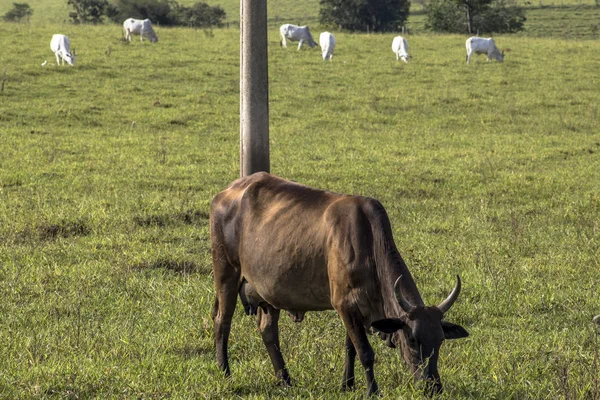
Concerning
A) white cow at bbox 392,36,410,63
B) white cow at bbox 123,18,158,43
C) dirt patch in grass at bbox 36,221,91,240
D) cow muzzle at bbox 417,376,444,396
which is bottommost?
dirt patch in grass at bbox 36,221,91,240

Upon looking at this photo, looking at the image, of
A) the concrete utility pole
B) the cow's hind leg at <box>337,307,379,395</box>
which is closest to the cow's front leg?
the cow's hind leg at <box>337,307,379,395</box>

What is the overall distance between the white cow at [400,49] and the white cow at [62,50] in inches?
424

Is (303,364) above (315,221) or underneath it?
underneath

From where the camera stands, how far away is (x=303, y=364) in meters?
5.52

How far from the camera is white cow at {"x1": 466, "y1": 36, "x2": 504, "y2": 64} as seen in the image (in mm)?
30062

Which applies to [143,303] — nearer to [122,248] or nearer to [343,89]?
[122,248]

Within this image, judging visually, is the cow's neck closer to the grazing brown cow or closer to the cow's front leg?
the grazing brown cow

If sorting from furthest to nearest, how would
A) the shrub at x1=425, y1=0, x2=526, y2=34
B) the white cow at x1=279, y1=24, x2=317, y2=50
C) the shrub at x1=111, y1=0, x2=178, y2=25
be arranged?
the shrub at x1=425, y1=0, x2=526, y2=34 < the shrub at x1=111, y1=0, x2=178, y2=25 < the white cow at x1=279, y1=24, x2=317, y2=50

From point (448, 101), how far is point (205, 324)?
1686 centimetres

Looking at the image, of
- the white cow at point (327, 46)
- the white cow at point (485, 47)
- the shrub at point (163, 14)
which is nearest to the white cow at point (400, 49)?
the white cow at point (327, 46)

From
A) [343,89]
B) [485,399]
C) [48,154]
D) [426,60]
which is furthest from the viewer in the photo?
[426,60]

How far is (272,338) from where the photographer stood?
5.41 meters

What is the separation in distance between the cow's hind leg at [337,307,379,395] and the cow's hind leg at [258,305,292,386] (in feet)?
2.10

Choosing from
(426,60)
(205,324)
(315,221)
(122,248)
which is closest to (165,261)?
(122,248)
